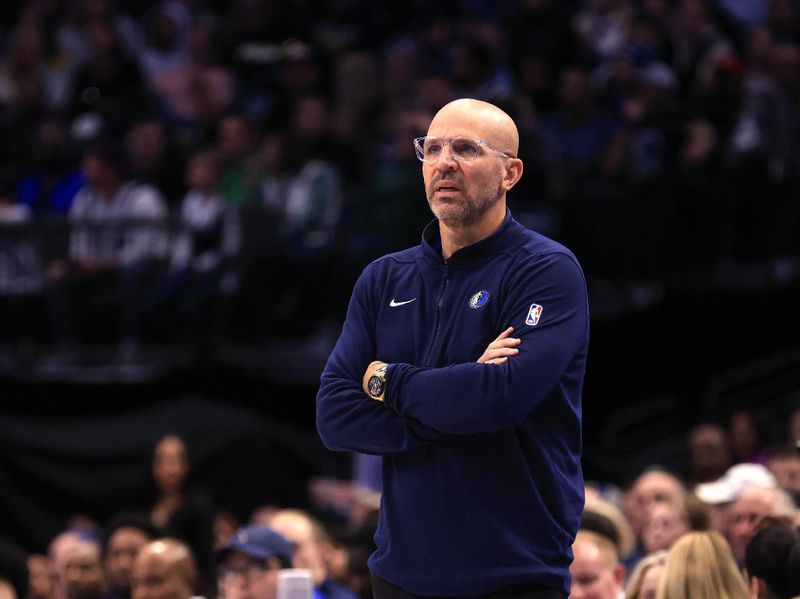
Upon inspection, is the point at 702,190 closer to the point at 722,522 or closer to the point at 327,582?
the point at 722,522

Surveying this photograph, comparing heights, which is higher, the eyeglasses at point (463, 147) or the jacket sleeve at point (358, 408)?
the eyeglasses at point (463, 147)

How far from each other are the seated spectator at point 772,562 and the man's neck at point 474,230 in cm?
170

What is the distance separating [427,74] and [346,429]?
9.17 m

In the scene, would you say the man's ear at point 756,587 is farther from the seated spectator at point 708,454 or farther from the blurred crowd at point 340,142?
the seated spectator at point 708,454

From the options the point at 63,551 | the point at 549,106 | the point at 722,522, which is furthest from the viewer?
the point at 549,106

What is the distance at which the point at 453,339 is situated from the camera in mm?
3783

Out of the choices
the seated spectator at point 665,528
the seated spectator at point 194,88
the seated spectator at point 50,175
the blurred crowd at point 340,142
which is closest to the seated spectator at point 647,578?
the seated spectator at point 665,528

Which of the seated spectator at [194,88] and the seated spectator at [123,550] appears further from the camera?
the seated spectator at [194,88]

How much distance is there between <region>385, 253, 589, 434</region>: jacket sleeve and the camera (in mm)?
3574

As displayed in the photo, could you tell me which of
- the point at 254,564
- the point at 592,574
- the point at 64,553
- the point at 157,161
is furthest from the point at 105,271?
the point at 592,574

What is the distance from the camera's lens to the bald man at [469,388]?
11.8ft

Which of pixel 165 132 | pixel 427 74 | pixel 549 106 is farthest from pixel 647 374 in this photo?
pixel 165 132

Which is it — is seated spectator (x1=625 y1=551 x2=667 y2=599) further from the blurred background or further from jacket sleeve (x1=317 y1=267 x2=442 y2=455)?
the blurred background

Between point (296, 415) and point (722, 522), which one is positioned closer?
point (722, 522)
